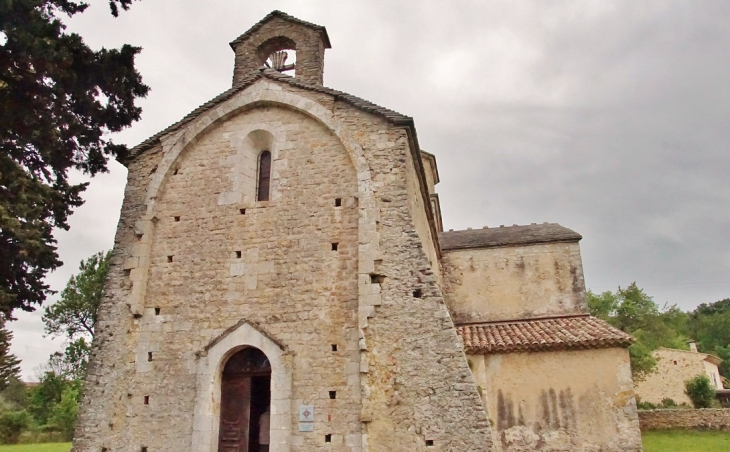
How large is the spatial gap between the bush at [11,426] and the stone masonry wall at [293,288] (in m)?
23.6

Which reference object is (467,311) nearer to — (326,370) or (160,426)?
(326,370)

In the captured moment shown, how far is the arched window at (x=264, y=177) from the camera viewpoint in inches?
420

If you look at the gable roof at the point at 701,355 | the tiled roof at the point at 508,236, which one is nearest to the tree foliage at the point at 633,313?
the gable roof at the point at 701,355

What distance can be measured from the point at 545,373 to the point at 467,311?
4.43 metres

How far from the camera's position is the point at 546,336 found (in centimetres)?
1166

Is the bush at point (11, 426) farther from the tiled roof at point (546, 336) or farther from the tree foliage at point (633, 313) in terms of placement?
the tree foliage at point (633, 313)

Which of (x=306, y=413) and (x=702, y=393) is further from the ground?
(x=306, y=413)

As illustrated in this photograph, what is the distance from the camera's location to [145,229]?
1047 centimetres

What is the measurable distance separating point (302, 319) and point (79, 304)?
957 inches

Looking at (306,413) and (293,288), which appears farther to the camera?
(293,288)

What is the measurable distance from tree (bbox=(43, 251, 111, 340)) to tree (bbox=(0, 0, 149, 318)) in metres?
20.3

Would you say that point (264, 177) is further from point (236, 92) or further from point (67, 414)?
point (67, 414)

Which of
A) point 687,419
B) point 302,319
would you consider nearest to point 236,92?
point 302,319

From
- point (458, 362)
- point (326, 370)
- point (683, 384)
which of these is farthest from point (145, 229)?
point (683, 384)
